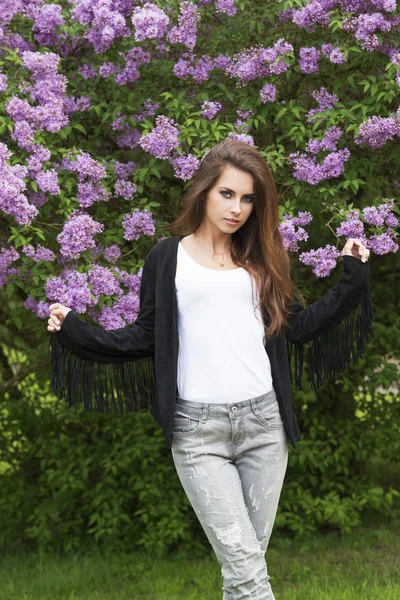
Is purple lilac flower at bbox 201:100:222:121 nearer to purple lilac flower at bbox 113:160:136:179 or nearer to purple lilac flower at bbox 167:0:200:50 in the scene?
purple lilac flower at bbox 167:0:200:50

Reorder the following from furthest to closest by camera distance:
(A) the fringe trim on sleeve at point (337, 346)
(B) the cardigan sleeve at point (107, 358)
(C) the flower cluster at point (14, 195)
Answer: (C) the flower cluster at point (14, 195) → (A) the fringe trim on sleeve at point (337, 346) → (B) the cardigan sleeve at point (107, 358)

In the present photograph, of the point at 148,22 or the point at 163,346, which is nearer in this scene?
the point at 163,346

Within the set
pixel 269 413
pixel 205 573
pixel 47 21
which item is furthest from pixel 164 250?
pixel 205 573

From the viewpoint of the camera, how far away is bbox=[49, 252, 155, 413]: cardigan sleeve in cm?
334

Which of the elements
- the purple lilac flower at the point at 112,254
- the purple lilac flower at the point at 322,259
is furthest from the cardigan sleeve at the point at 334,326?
the purple lilac flower at the point at 112,254

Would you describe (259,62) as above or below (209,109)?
above

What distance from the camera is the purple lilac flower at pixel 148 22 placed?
429cm

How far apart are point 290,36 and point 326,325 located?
1.70 metres

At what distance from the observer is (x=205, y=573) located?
5.50m

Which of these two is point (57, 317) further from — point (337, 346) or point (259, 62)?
point (259, 62)

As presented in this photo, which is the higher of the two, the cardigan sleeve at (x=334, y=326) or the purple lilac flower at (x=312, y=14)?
A: the purple lilac flower at (x=312, y=14)

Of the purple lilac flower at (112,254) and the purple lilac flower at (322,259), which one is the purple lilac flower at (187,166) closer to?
the purple lilac flower at (112,254)

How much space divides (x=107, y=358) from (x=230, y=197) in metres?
0.71

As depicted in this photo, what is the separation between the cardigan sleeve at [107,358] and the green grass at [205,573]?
1.78 metres
